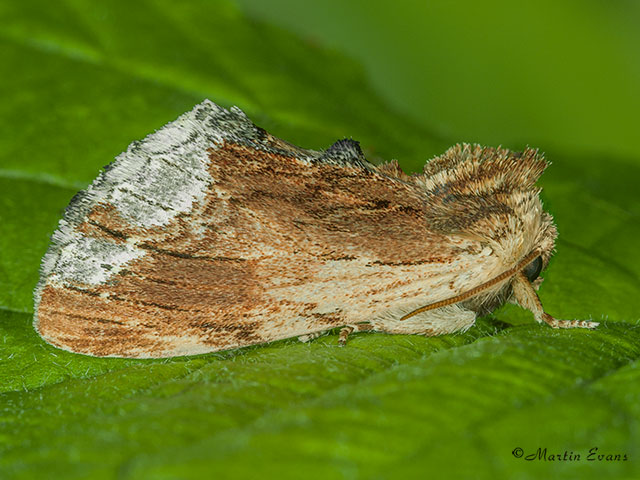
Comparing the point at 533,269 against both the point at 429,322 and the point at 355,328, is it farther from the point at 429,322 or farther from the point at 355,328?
the point at 355,328

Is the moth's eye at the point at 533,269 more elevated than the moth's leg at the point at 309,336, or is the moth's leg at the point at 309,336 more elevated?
the moth's eye at the point at 533,269

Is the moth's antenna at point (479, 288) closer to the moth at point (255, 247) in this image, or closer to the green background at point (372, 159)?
the moth at point (255, 247)

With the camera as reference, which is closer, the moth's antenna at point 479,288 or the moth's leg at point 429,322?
the moth's leg at point 429,322

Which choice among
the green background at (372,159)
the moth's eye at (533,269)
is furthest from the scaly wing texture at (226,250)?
the moth's eye at (533,269)

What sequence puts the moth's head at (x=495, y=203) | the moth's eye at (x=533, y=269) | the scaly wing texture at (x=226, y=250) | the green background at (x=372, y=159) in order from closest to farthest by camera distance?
the green background at (x=372, y=159)
the scaly wing texture at (x=226, y=250)
the moth's head at (x=495, y=203)
the moth's eye at (x=533, y=269)

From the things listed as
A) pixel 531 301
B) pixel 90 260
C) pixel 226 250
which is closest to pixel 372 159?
pixel 531 301

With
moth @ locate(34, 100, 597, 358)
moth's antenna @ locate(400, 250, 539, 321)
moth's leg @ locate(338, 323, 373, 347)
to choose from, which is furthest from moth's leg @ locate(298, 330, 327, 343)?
moth's antenna @ locate(400, 250, 539, 321)
